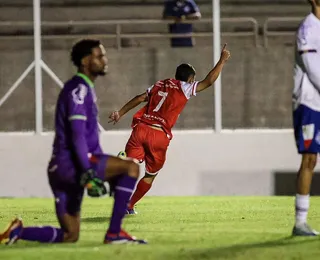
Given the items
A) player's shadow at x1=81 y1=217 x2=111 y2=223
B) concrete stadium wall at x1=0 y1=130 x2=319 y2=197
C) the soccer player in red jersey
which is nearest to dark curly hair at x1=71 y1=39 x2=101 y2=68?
player's shadow at x1=81 y1=217 x2=111 y2=223

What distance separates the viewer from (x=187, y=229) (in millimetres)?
10180

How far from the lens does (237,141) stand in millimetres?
15867

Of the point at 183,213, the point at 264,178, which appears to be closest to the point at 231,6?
the point at 264,178

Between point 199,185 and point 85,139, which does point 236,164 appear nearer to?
point 199,185

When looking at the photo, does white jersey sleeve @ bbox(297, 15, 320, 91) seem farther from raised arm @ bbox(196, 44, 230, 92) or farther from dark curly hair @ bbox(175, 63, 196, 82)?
dark curly hair @ bbox(175, 63, 196, 82)

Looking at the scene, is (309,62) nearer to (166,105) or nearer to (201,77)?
(166,105)

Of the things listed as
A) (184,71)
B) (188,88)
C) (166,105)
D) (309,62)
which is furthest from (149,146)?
(309,62)

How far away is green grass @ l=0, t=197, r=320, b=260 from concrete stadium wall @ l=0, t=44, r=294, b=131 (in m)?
1.31

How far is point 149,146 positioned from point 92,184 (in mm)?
4052

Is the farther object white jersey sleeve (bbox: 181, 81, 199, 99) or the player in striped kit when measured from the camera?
white jersey sleeve (bbox: 181, 81, 199, 99)

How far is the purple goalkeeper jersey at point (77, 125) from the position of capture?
26.5 ft

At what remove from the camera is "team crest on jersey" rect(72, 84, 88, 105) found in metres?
8.12

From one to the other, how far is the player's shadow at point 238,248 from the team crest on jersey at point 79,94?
1319mm

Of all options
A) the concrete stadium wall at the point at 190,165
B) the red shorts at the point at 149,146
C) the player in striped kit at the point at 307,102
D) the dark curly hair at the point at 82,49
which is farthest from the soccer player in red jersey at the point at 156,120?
the concrete stadium wall at the point at 190,165
